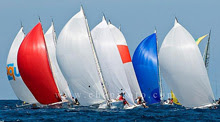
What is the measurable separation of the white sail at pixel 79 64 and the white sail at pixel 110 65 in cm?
164

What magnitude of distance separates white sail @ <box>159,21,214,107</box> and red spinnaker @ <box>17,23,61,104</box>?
9.55 m

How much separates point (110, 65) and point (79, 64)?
10.7 ft

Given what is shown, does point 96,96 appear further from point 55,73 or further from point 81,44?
point 55,73

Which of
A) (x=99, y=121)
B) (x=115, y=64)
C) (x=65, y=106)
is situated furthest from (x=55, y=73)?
(x=99, y=121)

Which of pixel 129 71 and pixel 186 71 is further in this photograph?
pixel 129 71

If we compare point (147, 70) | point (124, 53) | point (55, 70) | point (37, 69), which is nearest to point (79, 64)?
point (37, 69)

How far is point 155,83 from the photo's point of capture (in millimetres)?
53469

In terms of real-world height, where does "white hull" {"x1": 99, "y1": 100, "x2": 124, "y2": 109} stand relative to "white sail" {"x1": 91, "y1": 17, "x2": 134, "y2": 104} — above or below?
below

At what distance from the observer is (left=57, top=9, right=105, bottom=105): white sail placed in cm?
4081

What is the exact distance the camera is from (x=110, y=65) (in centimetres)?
4322

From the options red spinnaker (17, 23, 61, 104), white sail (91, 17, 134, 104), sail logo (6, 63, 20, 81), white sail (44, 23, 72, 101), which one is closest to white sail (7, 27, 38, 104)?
sail logo (6, 63, 20, 81)

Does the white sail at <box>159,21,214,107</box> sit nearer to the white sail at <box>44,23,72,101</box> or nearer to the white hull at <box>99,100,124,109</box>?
the white hull at <box>99,100,124,109</box>

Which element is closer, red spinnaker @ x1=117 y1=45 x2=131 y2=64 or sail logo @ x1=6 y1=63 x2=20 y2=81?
red spinnaker @ x1=117 y1=45 x2=131 y2=64

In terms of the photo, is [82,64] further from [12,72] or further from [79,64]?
[12,72]
